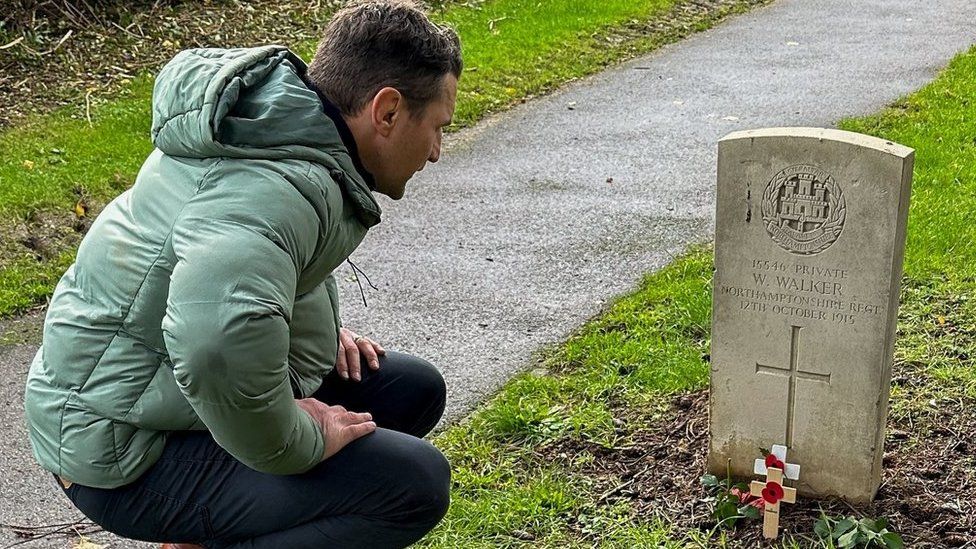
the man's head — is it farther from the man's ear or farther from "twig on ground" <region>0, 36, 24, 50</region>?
"twig on ground" <region>0, 36, 24, 50</region>

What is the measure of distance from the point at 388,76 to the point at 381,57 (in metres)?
0.04

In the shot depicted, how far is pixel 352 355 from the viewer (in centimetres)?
319

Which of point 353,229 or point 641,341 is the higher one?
point 353,229

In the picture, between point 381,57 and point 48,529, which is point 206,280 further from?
point 48,529

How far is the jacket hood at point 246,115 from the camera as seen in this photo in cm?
241

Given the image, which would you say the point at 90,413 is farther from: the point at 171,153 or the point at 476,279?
the point at 476,279

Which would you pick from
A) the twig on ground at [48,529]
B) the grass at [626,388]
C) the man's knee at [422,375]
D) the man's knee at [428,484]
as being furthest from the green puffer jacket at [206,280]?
the grass at [626,388]

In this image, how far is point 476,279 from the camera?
5.67 m

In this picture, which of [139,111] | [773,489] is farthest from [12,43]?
[773,489]

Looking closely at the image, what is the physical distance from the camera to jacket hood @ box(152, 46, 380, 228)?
241 centimetres

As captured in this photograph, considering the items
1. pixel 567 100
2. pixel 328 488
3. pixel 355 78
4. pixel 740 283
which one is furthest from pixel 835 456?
pixel 567 100

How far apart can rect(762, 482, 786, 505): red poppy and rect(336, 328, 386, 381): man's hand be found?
3.97ft

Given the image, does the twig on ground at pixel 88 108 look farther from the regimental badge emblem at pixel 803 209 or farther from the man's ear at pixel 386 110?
the man's ear at pixel 386 110

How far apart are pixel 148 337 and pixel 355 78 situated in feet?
2.30
